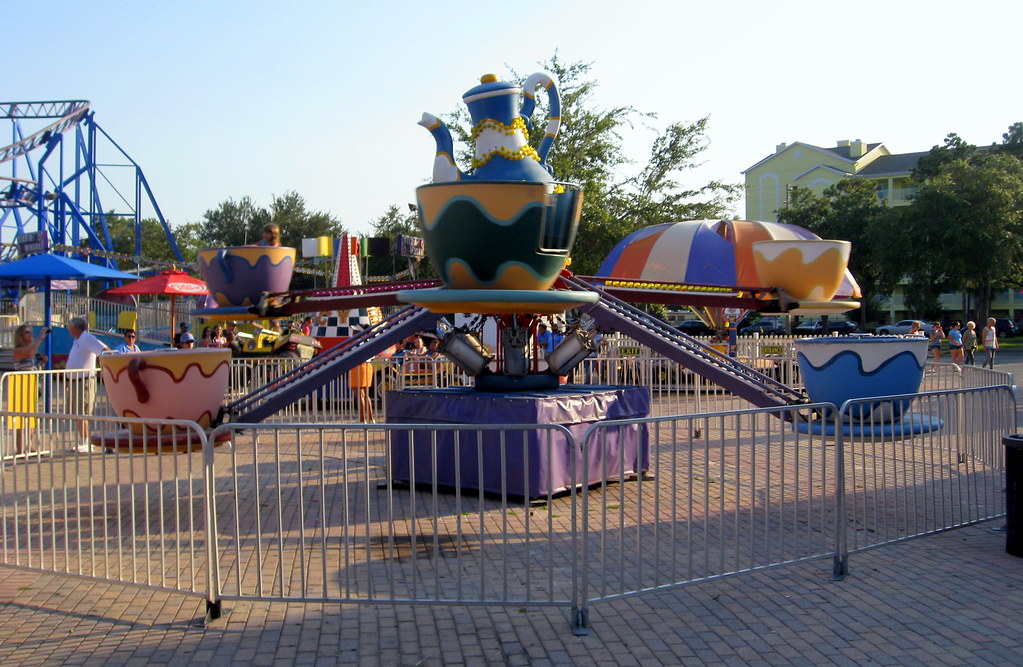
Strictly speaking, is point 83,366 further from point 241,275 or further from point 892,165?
point 892,165

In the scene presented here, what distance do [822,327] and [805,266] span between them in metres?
39.2

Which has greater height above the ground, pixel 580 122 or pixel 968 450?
pixel 580 122

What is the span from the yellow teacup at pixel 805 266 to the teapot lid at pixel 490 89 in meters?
2.68

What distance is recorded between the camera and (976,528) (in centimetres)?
707

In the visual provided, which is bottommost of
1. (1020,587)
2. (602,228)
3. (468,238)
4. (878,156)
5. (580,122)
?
(1020,587)

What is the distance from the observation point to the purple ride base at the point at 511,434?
25.7 feet

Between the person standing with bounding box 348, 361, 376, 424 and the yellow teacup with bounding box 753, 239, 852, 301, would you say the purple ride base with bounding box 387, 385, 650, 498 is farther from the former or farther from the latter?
the person standing with bounding box 348, 361, 376, 424

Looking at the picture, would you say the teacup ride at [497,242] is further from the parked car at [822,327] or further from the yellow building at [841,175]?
the yellow building at [841,175]

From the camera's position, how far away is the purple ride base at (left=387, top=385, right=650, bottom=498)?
7832mm

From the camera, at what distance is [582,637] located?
466 cm

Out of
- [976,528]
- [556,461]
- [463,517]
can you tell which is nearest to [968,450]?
[976,528]

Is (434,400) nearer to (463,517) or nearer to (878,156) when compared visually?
(463,517)

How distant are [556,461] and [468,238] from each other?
7.51 feet

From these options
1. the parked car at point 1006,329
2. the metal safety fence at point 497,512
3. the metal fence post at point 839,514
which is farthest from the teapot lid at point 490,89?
the parked car at point 1006,329
